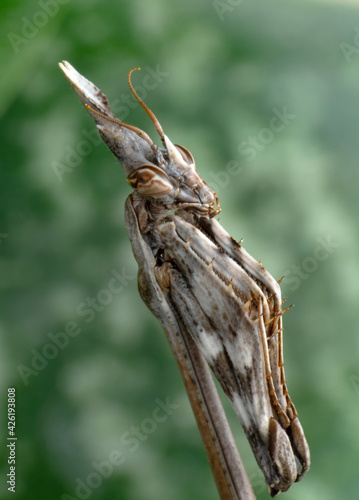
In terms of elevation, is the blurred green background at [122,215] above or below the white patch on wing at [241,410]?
above

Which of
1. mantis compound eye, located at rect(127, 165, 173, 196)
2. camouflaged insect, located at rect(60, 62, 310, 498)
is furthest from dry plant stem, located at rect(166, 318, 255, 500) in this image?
mantis compound eye, located at rect(127, 165, 173, 196)

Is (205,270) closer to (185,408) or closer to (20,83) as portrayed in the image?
(185,408)

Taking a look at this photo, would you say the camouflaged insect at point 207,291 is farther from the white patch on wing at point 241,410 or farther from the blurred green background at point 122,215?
the blurred green background at point 122,215

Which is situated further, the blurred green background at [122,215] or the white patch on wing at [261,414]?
the blurred green background at [122,215]

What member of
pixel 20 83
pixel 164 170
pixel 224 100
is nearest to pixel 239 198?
pixel 224 100

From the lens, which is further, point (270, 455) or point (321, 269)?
point (321, 269)

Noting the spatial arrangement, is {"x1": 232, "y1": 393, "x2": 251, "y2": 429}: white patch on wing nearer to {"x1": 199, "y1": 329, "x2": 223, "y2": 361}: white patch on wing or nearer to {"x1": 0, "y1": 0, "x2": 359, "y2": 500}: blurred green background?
{"x1": 199, "y1": 329, "x2": 223, "y2": 361}: white patch on wing

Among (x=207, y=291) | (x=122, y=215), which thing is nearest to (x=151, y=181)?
(x=207, y=291)


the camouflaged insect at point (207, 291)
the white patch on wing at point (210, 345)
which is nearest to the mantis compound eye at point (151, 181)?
the camouflaged insect at point (207, 291)
